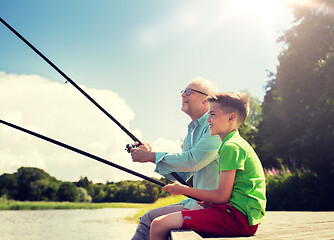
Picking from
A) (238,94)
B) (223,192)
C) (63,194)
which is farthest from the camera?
(63,194)

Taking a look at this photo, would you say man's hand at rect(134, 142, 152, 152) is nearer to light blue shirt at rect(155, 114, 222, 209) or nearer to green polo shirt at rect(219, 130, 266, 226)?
light blue shirt at rect(155, 114, 222, 209)

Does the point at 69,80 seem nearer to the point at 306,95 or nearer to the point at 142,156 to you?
the point at 142,156

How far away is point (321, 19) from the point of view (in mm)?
16000

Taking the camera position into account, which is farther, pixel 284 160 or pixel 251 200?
pixel 284 160

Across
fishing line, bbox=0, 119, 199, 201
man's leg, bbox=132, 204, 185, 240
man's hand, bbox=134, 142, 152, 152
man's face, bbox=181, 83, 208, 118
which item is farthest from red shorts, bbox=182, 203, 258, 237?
man's face, bbox=181, 83, 208, 118

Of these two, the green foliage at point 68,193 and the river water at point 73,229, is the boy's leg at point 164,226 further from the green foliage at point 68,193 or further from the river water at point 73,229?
the green foliage at point 68,193

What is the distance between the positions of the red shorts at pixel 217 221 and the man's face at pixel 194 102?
945 millimetres

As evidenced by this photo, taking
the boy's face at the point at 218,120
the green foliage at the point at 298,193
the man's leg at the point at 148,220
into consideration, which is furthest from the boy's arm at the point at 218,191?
the green foliage at the point at 298,193

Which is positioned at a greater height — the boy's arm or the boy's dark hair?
the boy's dark hair

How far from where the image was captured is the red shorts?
1.94m

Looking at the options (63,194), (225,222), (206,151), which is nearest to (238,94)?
(206,151)

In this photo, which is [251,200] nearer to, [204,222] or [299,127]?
[204,222]

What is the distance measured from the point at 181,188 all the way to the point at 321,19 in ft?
54.7

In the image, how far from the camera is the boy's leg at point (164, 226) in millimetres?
1971
